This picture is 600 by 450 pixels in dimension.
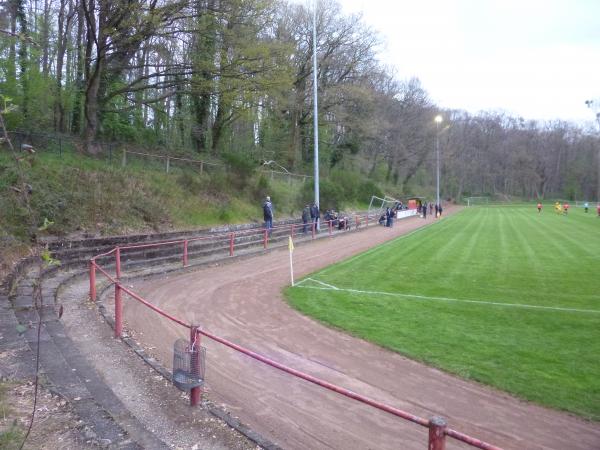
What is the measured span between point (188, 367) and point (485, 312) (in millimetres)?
7777

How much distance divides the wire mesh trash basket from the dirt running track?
82 centimetres

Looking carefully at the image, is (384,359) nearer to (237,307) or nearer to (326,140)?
(237,307)

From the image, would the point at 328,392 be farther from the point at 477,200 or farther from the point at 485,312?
the point at 477,200

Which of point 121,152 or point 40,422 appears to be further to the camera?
point 121,152

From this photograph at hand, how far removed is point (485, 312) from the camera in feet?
35.0

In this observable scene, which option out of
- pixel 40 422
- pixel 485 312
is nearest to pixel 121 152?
pixel 485 312

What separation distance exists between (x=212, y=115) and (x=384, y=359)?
100 feet

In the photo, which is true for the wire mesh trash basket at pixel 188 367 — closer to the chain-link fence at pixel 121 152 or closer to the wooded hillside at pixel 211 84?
the wooded hillside at pixel 211 84

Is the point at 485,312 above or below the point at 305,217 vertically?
below

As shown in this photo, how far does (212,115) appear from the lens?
3525 cm

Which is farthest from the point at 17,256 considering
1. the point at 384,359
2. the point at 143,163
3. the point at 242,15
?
the point at 242,15

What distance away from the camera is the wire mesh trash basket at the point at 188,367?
5.42m

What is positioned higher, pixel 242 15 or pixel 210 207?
pixel 242 15

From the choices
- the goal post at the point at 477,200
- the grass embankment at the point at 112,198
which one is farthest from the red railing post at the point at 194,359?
the goal post at the point at 477,200
